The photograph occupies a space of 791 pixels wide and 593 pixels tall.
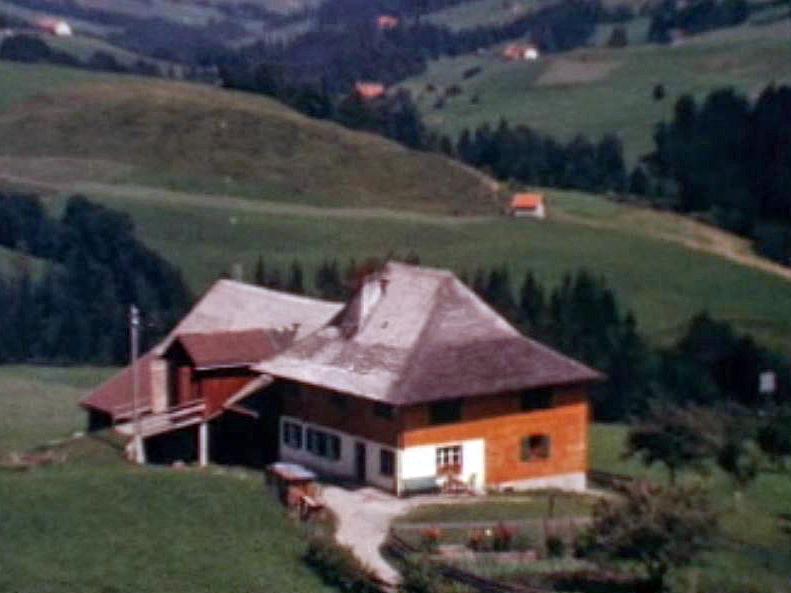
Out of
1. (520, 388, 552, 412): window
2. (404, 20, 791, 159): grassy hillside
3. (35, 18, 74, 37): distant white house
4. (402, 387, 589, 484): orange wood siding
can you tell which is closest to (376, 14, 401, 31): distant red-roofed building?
(404, 20, 791, 159): grassy hillside

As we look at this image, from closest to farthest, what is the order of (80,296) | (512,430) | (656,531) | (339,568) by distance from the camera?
(339,568) → (656,531) → (512,430) → (80,296)

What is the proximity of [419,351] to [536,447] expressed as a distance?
7.75 feet

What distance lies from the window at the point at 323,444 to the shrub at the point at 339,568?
754 cm

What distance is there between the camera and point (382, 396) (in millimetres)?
32375

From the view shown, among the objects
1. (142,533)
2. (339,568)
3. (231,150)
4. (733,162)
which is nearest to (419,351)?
(142,533)

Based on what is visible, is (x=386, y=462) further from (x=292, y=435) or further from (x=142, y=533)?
(x=142, y=533)

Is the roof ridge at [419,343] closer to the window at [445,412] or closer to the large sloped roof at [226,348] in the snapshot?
the window at [445,412]

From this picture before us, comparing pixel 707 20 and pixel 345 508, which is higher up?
pixel 707 20

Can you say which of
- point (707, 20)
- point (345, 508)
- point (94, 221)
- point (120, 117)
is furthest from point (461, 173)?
point (345, 508)

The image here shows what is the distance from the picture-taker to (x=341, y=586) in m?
25.5

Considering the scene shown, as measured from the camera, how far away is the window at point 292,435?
35.0 meters

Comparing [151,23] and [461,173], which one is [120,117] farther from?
[151,23]

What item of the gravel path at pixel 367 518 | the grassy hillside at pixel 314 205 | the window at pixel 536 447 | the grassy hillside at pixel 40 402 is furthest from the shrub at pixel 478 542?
the grassy hillside at pixel 314 205

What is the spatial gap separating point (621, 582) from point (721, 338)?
2337 cm
